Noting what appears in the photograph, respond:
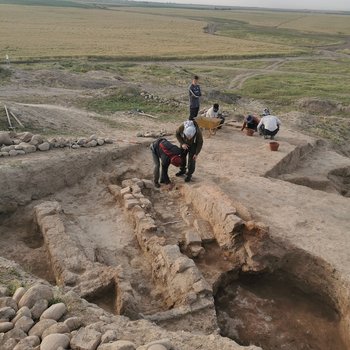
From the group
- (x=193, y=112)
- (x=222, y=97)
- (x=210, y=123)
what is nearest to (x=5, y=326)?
(x=210, y=123)

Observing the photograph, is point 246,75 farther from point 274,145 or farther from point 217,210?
point 217,210

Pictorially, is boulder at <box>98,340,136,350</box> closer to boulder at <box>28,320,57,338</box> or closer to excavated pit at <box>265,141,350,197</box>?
boulder at <box>28,320,57,338</box>

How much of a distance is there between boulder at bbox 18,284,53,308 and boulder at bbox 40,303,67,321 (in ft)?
0.79

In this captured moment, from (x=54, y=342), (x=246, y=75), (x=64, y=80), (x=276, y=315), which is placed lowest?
(x=246, y=75)

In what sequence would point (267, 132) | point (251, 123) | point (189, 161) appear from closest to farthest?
point (189, 161) → point (267, 132) → point (251, 123)

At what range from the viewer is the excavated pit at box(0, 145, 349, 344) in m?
7.23

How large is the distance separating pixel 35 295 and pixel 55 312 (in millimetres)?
392

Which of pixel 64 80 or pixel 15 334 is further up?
pixel 15 334

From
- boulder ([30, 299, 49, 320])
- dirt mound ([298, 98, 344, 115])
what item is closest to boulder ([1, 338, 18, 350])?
boulder ([30, 299, 49, 320])

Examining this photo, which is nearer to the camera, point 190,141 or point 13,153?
point 190,141

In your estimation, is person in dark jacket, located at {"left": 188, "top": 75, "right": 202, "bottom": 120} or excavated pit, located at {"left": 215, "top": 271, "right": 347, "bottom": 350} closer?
excavated pit, located at {"left": 215, "top": 271, "right": 347, "bottom": 350}

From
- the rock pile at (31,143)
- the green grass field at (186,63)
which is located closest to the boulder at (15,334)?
the rock pile at (31,143)

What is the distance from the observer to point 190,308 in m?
6.91

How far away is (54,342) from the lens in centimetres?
475
